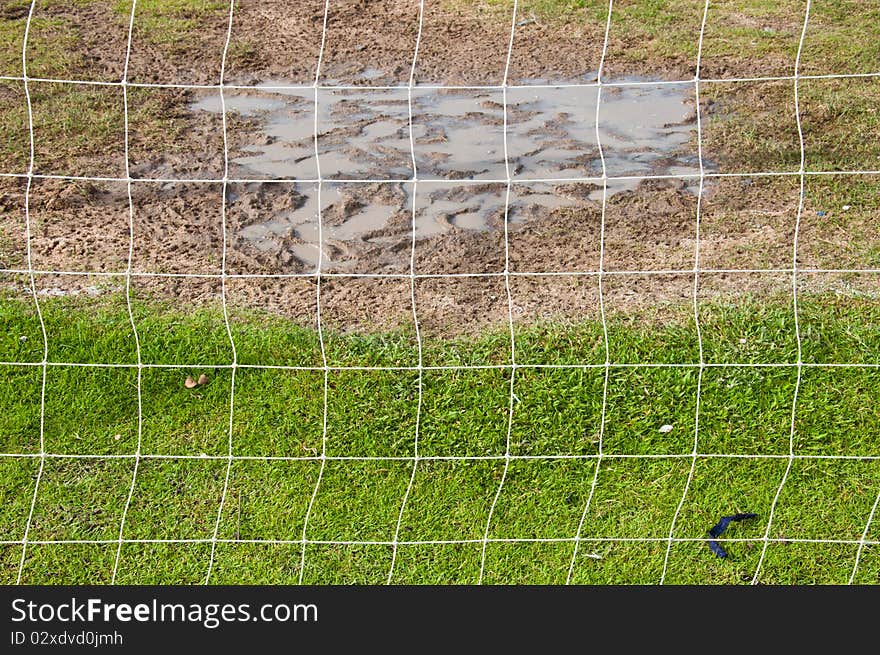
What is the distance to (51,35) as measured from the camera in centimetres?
595

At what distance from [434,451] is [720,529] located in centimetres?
96

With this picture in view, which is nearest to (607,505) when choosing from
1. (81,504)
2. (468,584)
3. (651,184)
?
(468,584)

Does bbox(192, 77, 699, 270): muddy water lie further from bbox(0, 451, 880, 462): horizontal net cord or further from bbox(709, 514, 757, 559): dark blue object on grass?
bbox(709, 514, 757, 559): dark blue object on grass

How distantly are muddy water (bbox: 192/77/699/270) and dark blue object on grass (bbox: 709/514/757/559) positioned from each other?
5.19ft

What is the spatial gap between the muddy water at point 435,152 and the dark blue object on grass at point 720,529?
62.3 inches

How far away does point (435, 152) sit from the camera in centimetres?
462

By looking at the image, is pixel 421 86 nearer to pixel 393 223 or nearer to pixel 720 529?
pixel 393 223

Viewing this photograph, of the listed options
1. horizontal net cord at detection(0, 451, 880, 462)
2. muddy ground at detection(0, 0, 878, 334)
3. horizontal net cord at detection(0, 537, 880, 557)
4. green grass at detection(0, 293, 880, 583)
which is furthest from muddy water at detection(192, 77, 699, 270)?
horizontal net cord at detection(0, 537, 880, 557)

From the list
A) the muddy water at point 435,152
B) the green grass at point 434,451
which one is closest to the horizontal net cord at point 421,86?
the muddy water at point 435,152

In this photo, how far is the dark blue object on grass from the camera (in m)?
2.73

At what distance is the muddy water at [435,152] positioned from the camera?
13.2 feet

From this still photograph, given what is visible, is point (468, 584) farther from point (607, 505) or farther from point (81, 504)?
point (81, 504)

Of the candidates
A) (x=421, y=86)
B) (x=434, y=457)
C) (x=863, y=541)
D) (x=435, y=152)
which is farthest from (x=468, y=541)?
(x=421, y=86)

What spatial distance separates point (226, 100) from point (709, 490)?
3.64m
